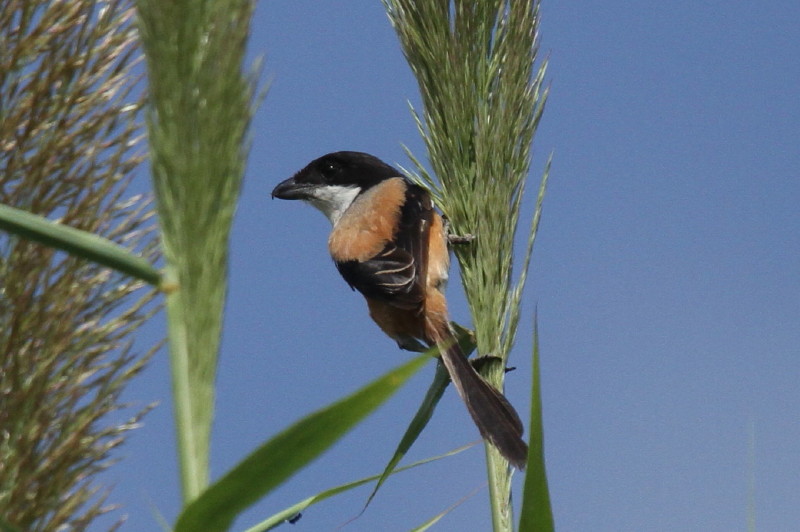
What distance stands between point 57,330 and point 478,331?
2.29ft

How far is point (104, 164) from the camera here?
1.89 m

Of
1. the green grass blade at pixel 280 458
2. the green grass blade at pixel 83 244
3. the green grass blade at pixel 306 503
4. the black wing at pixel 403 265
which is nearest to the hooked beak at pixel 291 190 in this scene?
the black wing at pixel 403 265

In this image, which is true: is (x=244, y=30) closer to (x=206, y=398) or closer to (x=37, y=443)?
(x=206, y=398)

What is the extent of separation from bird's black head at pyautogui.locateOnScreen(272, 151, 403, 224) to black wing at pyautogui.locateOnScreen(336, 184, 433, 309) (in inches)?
25.2

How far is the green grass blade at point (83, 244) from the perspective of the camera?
798 millimetres

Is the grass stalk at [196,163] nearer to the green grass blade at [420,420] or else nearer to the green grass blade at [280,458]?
the green grass blade at [280,458]

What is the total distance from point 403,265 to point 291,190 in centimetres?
107

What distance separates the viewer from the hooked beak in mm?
4125

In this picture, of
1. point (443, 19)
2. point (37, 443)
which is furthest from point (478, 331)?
point (37, 443)

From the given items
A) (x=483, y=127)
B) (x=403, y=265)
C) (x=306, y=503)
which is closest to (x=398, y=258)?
(x=403, y=265)

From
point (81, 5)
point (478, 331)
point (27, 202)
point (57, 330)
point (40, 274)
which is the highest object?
point (81, 5)

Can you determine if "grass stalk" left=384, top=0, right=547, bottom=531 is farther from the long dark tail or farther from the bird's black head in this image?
the bird's black head

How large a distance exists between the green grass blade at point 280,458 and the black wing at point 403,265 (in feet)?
7.96

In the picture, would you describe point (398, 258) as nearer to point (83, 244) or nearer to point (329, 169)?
point (329, 169)
